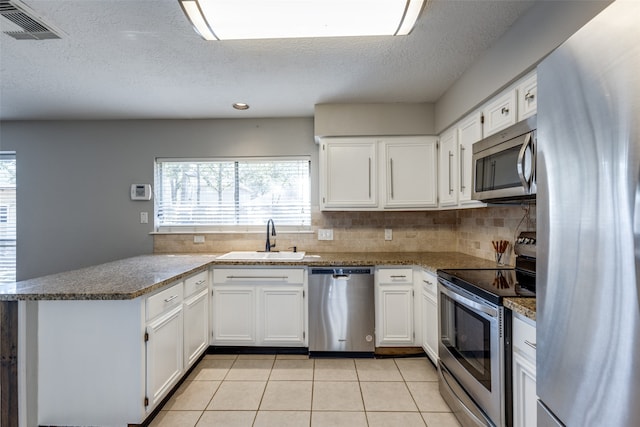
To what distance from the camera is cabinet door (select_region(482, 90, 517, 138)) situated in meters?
1.79

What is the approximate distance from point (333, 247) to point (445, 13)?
7.34 ft

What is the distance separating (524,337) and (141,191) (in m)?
3.54

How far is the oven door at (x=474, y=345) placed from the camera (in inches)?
55.7

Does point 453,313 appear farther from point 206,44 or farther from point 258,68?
point 206,44

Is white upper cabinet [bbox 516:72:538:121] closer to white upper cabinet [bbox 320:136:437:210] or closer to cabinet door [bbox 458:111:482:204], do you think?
cabinet door [bbox 458:111:482:204]

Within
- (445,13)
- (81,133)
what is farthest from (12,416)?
(445,13)

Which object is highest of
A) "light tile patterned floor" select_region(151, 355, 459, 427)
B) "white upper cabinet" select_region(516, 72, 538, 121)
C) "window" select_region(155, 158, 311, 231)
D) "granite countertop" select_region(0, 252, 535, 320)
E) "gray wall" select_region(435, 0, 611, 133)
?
"gray wall" select_region(435, 0, 611, 133)

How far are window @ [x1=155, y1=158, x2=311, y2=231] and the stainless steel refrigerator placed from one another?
2.59 metres

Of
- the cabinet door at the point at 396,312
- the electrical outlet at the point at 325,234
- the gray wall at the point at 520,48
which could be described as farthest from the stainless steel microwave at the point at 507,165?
the electrical outlet at the point at 325,234

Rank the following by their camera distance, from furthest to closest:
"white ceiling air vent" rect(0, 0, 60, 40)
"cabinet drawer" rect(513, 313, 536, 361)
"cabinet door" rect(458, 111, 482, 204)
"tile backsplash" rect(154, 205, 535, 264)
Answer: "tile backsplash" rect(154, 205, 535, 264) < "cabinet door" rect(458, 111, 482, 204) < "white ceiling air vent" rect(0, 0, 60, 40) < "cabinet drawer" rect(513, 313, 536, 361)

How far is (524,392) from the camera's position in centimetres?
129

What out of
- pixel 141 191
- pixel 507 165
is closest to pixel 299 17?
pixel 507 165

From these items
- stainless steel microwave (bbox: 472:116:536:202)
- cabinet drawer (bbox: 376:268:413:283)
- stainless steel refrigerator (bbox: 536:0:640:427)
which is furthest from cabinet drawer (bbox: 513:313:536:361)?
cabinet drawer (bbox: 376:268:413:283)

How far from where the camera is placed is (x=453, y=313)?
191cm
